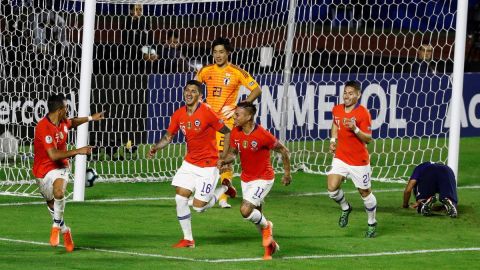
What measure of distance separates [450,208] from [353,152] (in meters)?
2.16

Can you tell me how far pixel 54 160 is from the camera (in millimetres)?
12352

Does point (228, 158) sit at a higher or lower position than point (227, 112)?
lower

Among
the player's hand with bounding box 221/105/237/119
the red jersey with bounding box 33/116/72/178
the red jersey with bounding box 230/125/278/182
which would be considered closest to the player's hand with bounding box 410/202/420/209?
the player's hand with bounding box 221/105/237/119

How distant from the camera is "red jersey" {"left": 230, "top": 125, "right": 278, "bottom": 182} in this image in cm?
1262

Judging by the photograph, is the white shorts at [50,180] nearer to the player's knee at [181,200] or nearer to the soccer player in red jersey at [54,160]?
the soccer player in red jersey at [54,160]

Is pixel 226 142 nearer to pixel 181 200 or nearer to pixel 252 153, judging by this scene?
pixel 252 153

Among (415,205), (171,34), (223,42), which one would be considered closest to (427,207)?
(415,205)

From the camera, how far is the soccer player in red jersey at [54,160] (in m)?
12.3

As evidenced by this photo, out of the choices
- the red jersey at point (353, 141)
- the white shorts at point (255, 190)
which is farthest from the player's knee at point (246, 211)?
the red jersey at point (353, 141)

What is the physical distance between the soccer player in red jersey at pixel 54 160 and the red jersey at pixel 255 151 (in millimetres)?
1778

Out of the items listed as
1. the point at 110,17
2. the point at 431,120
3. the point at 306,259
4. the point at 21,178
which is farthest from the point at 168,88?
the point at 306,259

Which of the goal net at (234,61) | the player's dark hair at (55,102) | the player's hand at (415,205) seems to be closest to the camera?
the player's dark hair at (55,102)

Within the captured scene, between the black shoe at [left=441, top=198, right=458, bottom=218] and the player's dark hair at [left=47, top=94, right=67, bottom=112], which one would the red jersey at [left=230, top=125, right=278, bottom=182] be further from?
the black shoe at [left=441, top=198, right=458, bottom=218]

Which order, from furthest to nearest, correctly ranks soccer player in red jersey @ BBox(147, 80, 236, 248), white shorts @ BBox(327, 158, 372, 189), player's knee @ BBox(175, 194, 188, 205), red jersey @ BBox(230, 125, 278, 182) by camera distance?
1. white shorts @ BBox(327, 158, 372, 189)
2. soccer player in red jersey @ BBox(147, 80, 236, 248)
3. player's knee @ BBox(175, 194, 188, 205)
4. red jersey @ BBox(230, 125, 278, 182)
